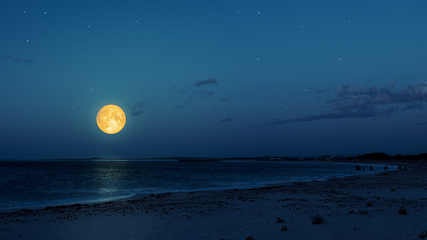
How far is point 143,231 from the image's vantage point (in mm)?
13617

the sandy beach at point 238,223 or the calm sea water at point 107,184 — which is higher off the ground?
the sandy beach at point 238,223

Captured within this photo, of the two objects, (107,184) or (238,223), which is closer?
(238,223)

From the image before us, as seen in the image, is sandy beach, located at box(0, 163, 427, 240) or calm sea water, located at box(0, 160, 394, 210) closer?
sandy beach, located at box(0, 163, 427, 240)

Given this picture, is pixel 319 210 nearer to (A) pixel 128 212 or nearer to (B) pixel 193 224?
(B) pixel 193 224

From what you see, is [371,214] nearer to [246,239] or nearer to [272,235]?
[272,235]

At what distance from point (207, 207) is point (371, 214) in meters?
9.51

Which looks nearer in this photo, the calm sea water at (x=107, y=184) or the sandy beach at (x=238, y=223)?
the sandy beach at (x=238, y=223)

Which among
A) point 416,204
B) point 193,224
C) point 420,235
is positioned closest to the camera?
point 420,235

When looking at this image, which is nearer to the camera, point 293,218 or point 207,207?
point 293,218

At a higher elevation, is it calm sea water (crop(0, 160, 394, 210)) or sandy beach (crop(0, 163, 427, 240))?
sandy beach (crop(0, 163, 427, 240))

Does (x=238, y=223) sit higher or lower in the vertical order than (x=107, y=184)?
higher

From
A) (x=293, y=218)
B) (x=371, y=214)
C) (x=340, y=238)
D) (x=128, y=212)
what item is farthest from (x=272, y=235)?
(x=128, y=212)

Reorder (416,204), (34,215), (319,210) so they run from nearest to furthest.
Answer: (319,210) → (416,204) → (34,215)

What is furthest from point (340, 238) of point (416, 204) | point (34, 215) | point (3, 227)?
point (34, 215)
